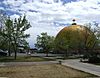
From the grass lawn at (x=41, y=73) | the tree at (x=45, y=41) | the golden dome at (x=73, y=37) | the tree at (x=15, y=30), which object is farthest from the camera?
the tree at (x=45, y=41)

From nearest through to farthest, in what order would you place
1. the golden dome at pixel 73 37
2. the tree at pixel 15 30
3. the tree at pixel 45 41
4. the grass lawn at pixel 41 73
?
the grass lawn at pixel 41 73 → the tree at pixel 15 30 → the golden dome at pixel 73 37 → the tree at pixel 45 41

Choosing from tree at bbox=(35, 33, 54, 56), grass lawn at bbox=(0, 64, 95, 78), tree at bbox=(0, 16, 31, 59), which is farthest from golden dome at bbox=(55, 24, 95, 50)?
grass lawn at bbox=(0, 64, 95, 78)

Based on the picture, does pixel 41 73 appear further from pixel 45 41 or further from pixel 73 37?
pixel 73 37

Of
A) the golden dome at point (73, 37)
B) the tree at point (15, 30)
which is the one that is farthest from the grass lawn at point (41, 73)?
the golden dome at point (73, 37)

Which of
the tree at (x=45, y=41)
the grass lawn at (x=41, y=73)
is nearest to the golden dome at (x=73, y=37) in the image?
the tree at (x=45, y=41)

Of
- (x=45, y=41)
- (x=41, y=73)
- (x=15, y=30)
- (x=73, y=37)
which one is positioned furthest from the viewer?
(x=73, y=37)

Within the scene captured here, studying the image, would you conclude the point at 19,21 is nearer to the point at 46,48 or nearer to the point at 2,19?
the point at 2,19

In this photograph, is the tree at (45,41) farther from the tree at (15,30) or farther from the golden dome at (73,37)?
the tree at (15,30)

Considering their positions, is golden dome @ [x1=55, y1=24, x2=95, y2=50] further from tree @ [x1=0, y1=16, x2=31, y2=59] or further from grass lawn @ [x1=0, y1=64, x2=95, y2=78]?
grass lawn @ [x1=0, y1=64, x2=95, y2=78]

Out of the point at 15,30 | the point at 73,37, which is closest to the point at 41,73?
the point at 15,30

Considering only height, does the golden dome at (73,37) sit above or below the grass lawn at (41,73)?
above

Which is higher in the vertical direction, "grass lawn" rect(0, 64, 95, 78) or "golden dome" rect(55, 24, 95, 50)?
"golden dome" rect(55, 24, 95, 50)

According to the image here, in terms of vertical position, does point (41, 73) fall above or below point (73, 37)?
below

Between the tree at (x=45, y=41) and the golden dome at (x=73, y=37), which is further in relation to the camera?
the tree at (x=45, y=41)
